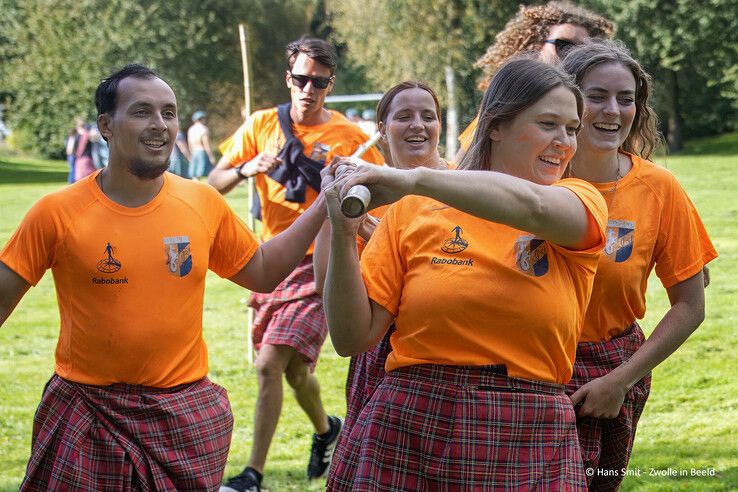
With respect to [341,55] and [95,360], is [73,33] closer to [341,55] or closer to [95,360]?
[341,55]

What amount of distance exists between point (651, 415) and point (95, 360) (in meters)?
4.55

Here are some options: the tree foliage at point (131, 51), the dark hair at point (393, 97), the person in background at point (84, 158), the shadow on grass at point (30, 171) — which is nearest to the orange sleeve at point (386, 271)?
the dark hair at point (393, 97)

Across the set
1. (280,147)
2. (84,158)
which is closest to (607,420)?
(280,147)

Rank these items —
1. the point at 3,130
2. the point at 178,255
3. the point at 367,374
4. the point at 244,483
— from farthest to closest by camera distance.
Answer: the point at 3,130 < the point at 244,483 < the point at 367,374 < the point at 178,255

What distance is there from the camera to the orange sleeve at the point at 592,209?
8.89ft

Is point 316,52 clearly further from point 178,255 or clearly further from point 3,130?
point 3,130

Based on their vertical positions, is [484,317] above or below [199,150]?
above

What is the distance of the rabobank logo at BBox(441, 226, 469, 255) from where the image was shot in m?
2.80

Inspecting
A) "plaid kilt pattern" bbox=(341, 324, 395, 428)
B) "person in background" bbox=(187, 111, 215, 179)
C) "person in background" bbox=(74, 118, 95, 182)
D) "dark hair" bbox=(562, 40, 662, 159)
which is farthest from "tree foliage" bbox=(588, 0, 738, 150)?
"plaid kilt pattern" bbox=(341, 324, 395, 428)

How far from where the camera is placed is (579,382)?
3629 millimetres

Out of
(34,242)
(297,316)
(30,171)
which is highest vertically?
(34,242)

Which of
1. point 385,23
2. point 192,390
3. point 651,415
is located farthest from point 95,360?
point 385,23

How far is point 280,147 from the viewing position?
20.5 ft

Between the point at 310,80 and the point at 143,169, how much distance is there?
2.54 meters
